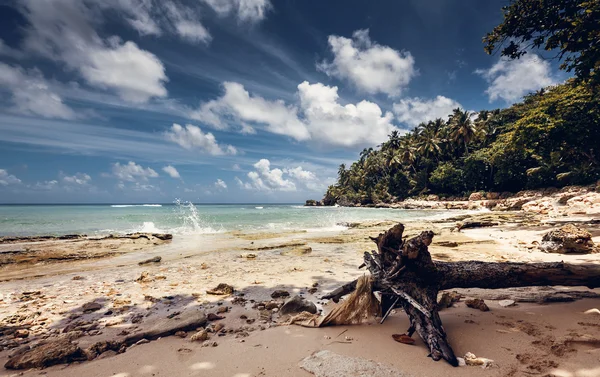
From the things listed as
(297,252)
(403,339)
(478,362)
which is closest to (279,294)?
(403,339)

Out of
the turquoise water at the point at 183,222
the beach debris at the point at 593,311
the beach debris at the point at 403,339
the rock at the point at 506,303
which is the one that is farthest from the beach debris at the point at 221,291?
the turquoise water at the point at 183,222

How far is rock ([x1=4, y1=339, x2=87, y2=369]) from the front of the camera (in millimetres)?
2811

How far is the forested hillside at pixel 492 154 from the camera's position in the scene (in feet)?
47.6

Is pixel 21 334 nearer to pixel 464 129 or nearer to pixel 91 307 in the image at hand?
pixel 91 307

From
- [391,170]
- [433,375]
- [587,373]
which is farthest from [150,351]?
[391,170]

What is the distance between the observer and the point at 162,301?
201 inches

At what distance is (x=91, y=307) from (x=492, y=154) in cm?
5015

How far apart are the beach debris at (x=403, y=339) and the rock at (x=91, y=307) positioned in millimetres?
5114

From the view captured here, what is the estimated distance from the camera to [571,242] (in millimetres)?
7312

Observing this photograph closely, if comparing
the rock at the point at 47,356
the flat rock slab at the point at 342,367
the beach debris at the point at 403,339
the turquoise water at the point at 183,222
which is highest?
the beach debris at the point at 403,339

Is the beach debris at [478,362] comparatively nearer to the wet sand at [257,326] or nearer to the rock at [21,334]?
the wet sand at [257,326]

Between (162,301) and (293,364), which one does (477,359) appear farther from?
(162,301)

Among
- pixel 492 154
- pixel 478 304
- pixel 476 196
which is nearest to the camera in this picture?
pixel 478 304

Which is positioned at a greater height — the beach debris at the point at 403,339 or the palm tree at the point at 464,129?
the palm tree at the point at 464,129
